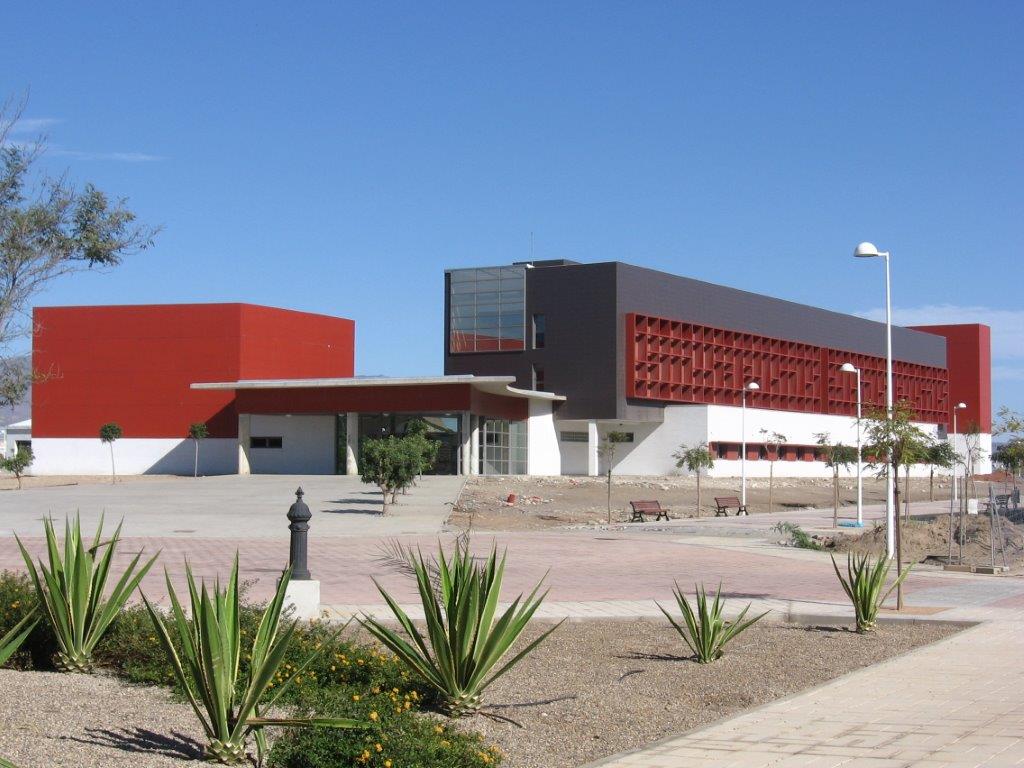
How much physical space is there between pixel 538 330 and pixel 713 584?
48993 mm

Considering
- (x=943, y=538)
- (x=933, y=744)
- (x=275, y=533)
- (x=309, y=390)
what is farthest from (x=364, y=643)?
(x=309, y=390)

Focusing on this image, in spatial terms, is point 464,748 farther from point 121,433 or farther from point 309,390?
point 121,433

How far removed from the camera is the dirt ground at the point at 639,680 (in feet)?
23.9

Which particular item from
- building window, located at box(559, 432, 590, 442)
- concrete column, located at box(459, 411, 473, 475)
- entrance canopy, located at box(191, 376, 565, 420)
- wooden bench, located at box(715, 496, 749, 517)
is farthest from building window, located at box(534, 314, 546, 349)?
wooden bench, located at box(715, 496, 749, 517)

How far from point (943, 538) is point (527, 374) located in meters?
38.9

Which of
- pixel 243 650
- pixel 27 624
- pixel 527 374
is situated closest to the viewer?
pixel 243 650

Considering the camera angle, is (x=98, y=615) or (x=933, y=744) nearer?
(x=933, y=744)

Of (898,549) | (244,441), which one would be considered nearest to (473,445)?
(244,441)

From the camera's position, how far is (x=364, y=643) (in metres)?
10.0

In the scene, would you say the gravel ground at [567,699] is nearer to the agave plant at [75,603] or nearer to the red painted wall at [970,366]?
the agave plant at [75,603]

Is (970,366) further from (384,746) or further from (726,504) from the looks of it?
(384,746)

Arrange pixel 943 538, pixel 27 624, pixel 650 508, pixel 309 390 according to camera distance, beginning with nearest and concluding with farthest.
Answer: pixel 27 624, pixel 943 538, pixel 650 508, pixel 309 390

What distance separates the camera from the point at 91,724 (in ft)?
22.0

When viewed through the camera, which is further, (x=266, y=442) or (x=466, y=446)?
(x=266, y=442)
